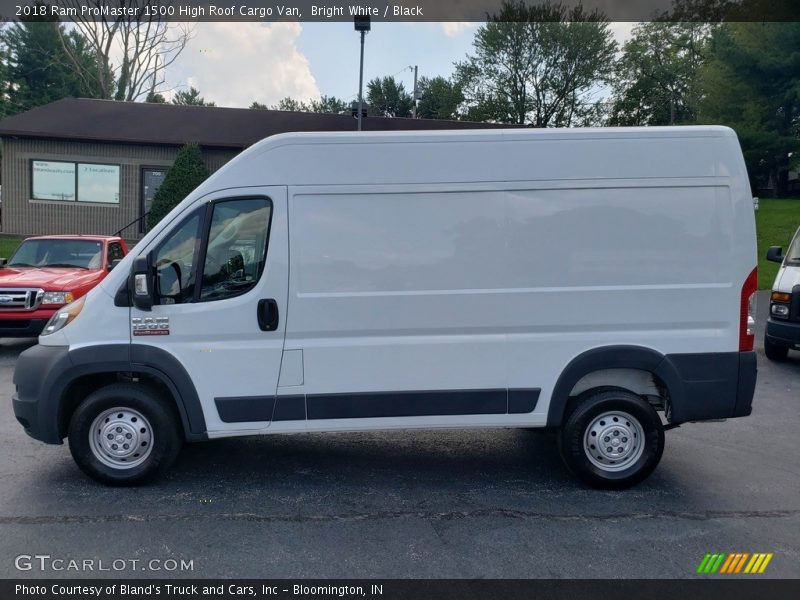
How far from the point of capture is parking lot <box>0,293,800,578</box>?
423cm

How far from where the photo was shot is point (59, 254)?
1167cm

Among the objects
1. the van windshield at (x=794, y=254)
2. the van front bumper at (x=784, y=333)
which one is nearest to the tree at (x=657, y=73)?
the van windshield at (x=794, y=254)

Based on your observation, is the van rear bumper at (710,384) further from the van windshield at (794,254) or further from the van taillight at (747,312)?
the van windshield at (794,254)

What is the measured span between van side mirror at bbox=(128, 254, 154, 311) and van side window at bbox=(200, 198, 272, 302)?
37cm

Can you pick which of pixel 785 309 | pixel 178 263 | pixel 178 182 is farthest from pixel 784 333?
pixel 178 182

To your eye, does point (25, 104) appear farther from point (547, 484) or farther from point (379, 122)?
point (547, 484)

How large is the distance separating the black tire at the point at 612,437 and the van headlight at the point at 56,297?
7641 mm

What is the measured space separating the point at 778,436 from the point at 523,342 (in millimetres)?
3347

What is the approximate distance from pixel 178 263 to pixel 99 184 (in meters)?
22.1

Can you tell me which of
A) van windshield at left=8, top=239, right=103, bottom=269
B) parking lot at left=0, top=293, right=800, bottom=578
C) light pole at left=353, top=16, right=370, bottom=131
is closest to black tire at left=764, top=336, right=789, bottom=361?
parking lot at left=0, top=293, right=800, bottom=578

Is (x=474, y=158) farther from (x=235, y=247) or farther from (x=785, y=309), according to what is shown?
(x=785, y=309)

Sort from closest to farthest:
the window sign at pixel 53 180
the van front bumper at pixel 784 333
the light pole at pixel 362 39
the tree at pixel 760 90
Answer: the van front bumper at pixel 784 333
the light pole at pixel 362 39
the window sign at pixel 53 180
the tree at pixel 760 90

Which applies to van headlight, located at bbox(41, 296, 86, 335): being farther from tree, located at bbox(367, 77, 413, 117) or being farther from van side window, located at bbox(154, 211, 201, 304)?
tree, located at bbox(367, 77, 413, 117)

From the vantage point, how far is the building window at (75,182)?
2495 centimetres
